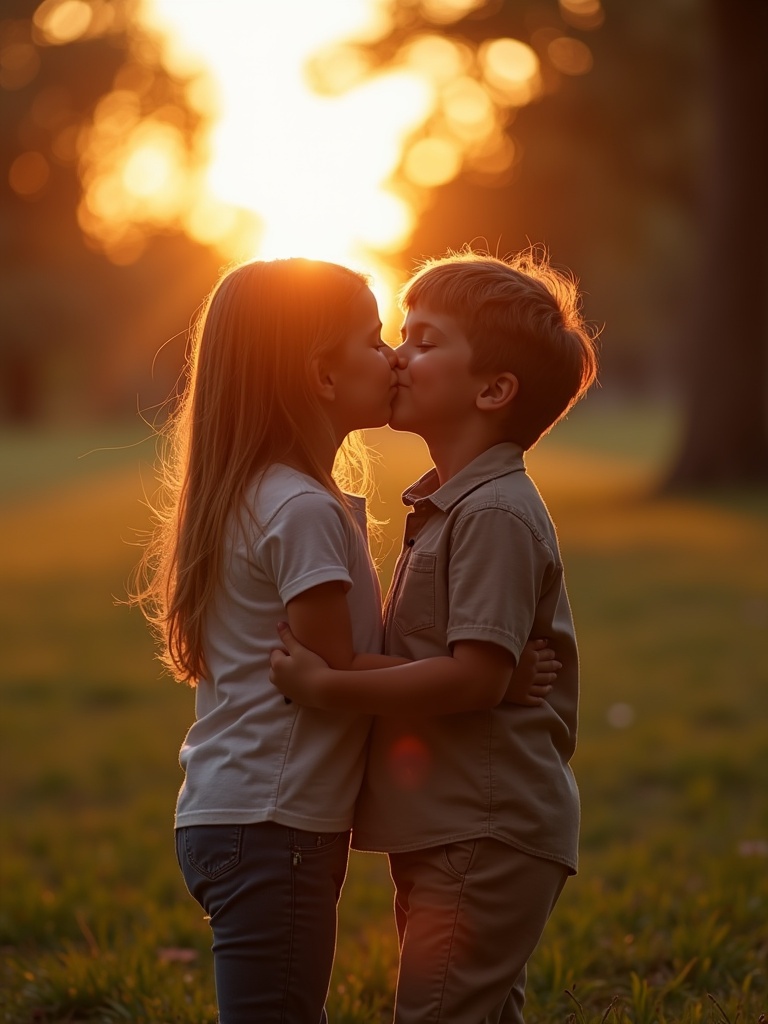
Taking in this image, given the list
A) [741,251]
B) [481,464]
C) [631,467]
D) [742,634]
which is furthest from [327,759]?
[631,467]

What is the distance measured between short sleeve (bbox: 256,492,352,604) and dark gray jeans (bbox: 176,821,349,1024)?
0.44 m

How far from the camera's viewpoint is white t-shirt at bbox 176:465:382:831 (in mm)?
2324

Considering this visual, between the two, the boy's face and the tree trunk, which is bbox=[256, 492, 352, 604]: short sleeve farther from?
the tree trunk

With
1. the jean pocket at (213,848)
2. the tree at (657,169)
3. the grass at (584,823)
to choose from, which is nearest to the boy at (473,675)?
the jean pocket at (213,848)

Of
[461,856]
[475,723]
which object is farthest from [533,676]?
[461,856]

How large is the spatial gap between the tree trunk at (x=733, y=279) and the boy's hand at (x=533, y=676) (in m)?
14.6

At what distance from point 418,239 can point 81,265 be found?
2845cm

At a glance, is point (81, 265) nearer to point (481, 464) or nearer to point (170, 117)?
point (170, 117)

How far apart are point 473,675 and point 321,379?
0.65 meters

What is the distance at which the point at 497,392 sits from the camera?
248cm

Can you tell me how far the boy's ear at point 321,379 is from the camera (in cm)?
248

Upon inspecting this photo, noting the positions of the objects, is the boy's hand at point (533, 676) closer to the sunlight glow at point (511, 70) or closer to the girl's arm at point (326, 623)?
the girl's arm at point (326, 623)

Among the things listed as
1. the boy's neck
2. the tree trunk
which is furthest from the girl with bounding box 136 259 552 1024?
the tree trunk

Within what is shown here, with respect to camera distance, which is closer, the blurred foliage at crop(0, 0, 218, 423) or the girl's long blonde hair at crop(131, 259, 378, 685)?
the girl's long blonde hair at crop(131, 259, 378, 685)
